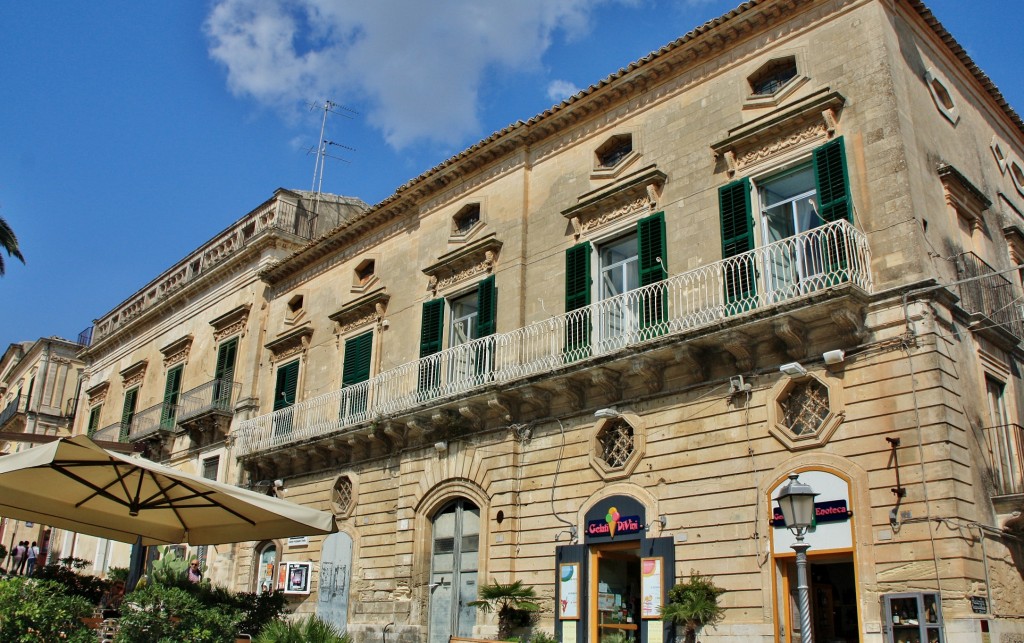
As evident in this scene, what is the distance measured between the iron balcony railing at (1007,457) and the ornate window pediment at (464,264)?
901 cm

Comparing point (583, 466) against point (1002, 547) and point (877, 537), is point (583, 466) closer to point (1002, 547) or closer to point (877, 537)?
point (877, 537)

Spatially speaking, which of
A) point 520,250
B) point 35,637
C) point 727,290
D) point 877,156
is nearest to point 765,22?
point 877,156

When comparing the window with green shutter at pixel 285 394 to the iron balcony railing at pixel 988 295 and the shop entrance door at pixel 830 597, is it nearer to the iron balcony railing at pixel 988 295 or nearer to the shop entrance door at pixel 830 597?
the shop entrance door at pixel 830 597

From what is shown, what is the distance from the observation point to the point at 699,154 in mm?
14484

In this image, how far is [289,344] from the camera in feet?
74.6

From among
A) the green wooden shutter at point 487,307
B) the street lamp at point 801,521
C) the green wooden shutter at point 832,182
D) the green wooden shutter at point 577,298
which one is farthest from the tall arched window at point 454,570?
the green wooden shutter at point 832,182

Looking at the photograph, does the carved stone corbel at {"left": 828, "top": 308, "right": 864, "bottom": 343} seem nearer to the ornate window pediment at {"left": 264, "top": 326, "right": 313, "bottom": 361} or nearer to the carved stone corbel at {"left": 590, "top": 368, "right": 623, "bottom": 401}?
the carved stone corbel at {"left": 590, "top": 368, "right": 623, "bottom": 401}

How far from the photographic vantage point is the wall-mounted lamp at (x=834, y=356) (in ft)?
37.9

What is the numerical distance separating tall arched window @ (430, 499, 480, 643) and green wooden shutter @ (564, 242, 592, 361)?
354cm

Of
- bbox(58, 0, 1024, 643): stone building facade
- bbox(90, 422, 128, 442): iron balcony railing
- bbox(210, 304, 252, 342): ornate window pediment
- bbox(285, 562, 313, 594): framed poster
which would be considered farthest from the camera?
bbox(90, 422, 128, 442): iron balcony railing

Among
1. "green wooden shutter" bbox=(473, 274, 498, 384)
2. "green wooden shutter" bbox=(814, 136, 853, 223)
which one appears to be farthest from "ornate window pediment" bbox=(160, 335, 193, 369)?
"green wooden shutter" bbox=(814, 136, 853, 223)

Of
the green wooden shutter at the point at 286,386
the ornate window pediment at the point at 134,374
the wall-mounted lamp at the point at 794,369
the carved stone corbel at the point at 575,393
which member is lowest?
the wall-mounted lamp at the point at 794,369

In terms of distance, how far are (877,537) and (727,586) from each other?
2.11 metres

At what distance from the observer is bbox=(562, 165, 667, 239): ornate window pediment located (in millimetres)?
14906
